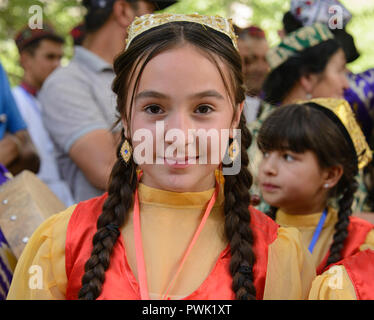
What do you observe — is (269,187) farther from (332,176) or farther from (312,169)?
(332,176)

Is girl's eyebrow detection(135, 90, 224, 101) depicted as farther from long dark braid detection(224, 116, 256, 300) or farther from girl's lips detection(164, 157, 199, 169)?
long dark braid detection(224, 116, 256, 300)

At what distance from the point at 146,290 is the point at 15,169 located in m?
1.59

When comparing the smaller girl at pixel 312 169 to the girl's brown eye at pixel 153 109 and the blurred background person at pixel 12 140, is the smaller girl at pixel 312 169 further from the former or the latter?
the blurred background person at pixel 12 140

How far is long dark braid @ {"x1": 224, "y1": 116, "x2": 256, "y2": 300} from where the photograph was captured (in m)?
1.55

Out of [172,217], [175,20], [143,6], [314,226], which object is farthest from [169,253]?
[143,6]

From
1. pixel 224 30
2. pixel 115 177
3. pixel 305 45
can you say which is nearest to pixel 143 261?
pixel 115 177

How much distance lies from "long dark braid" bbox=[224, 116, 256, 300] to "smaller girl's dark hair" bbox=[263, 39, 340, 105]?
1447mm

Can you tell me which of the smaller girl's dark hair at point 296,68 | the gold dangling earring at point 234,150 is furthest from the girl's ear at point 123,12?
the gold dangling earring at point 234,150

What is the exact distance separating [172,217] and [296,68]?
6.26 ft

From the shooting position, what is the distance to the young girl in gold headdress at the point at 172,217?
1544mm

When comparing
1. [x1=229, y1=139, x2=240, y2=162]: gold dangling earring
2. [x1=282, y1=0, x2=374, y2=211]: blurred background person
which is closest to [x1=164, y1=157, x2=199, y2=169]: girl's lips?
[x1=229, y1=139, x2=240, y2=162]: gold dangling earring

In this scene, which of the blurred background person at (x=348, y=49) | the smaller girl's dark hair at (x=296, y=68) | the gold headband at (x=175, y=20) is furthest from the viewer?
the blurred background person at (x=348, y=49)

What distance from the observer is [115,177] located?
70.8 inches
